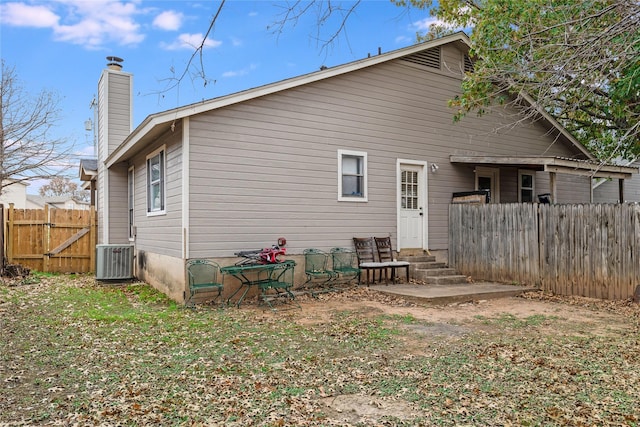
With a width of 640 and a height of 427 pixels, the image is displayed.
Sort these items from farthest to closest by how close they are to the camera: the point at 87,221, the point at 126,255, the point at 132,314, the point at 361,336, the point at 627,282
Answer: the point at 87,221
the point at 126,255
the point at 627,282
the point at 132,314
the point at 361,336

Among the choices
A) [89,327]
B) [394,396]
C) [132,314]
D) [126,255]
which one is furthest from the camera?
[126,255]

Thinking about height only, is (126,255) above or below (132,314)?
above

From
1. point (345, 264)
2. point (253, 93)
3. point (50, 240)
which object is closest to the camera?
point (253, 93)

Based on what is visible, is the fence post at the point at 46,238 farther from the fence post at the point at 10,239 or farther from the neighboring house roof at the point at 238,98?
the neighboring house roof at the point at 238,98

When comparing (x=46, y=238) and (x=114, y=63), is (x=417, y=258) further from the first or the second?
(x=46, y=238)

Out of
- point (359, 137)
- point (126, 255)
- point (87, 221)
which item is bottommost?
point (126, 255)

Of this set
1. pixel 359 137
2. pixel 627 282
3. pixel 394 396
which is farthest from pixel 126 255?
pixel 627 282

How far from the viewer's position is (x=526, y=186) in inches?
526

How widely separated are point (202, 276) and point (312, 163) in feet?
11.0

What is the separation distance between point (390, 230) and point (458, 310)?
3.34 m

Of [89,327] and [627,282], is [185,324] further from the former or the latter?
[627,282]

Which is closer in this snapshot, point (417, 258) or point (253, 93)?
point (253, 93)

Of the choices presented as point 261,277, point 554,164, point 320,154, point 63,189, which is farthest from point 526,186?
point 63,189

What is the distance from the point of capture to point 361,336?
586 cm
